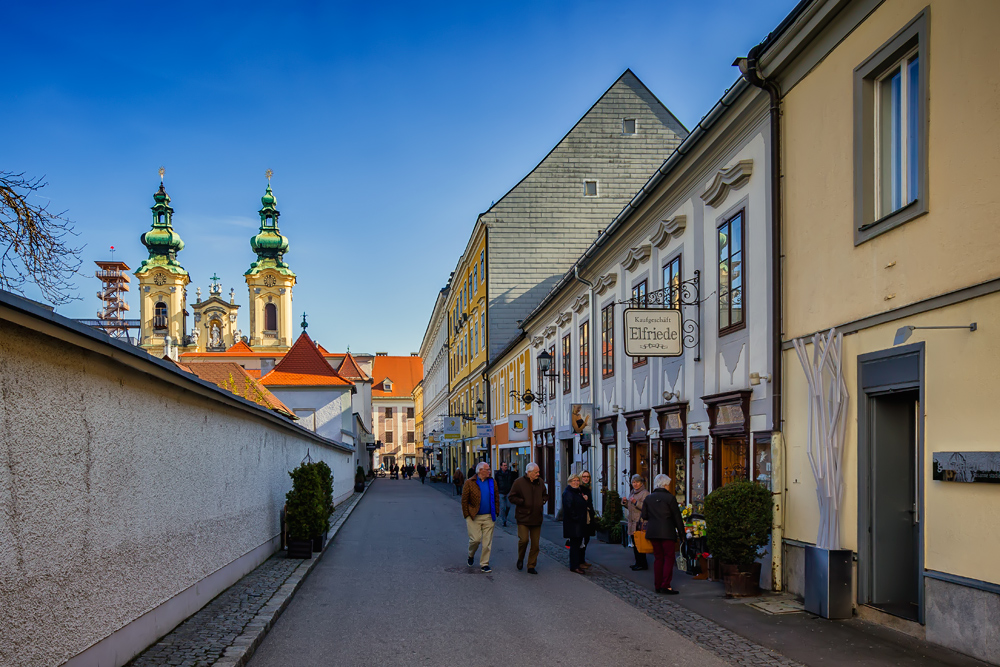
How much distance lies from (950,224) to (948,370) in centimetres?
130

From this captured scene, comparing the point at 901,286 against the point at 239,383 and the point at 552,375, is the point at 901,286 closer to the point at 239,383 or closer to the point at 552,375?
the point at 552,375

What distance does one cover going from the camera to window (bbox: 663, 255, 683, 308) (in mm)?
15633

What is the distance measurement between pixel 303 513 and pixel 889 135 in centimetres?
1068

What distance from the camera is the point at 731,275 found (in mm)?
13852

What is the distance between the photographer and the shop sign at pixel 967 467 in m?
7.63

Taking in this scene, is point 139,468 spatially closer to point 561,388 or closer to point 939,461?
point 939,461

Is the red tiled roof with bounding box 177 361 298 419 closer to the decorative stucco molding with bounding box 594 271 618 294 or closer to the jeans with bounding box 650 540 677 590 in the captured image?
the decorative stucco molding with bounding box 594 271 618 294

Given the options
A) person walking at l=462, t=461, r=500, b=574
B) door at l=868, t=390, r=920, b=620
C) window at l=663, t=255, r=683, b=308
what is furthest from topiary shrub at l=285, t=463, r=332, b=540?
door at l=868, t=390, r=920, b=620

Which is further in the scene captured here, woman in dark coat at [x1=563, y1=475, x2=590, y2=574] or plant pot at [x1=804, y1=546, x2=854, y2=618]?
woman in dark coat at [x1=563, y1=475, x2=590, y2=574]

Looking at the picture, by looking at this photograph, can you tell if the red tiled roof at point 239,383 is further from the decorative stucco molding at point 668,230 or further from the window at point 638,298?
the decorative stucco molding at point 668,230

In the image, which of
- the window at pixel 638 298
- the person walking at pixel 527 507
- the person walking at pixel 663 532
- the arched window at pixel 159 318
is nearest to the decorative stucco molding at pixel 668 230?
the window at pixel 638 298

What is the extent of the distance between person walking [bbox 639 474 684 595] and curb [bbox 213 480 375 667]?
461 cm

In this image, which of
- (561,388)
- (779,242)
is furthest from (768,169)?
(561,388)

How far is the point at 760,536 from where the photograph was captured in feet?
37.0
